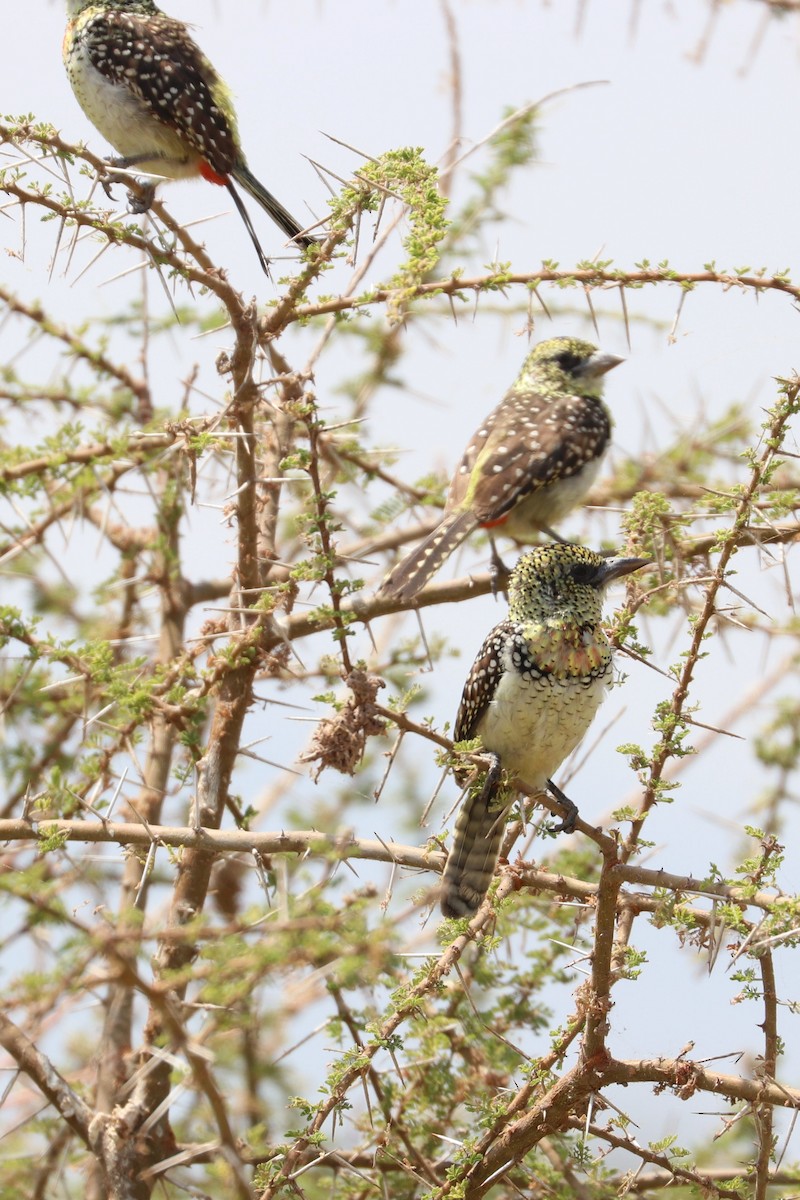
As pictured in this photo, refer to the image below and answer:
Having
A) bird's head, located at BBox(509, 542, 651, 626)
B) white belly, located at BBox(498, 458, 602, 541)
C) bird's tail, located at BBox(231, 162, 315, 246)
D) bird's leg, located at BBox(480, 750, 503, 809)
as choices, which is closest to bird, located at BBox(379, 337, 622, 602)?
white belly, located at BBox(498, 458, 602, 541)

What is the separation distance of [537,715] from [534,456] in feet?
3.87

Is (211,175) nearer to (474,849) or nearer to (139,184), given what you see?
(139,184)

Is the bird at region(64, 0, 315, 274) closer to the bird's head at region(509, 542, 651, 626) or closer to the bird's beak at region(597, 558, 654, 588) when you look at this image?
the bird's head at region(509, 542, 651, 626)

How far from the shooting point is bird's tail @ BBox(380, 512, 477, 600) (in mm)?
4445

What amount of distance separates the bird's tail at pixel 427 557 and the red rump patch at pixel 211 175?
78.5 inches

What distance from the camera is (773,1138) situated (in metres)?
3.49

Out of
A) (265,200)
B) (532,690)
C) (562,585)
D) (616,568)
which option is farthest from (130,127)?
(532,690)

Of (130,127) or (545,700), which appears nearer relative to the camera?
(545,700)

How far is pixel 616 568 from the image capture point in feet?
15.5

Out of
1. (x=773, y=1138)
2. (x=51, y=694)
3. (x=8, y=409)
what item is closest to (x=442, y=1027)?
(x=773, y=1138)

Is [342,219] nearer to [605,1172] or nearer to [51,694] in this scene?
[51,694]

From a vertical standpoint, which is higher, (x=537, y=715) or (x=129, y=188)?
(x=129, y=188)

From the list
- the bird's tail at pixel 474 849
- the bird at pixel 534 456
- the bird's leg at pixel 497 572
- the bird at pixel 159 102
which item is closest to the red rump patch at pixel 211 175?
the bird at pixel 159 102

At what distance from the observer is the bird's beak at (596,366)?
6254mm
